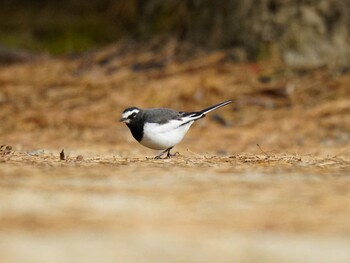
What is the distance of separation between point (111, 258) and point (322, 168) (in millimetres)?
2764

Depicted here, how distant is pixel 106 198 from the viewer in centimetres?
400

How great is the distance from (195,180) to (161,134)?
234 cm

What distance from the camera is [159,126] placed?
23.0 feet

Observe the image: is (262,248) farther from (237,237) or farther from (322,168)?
(322,168)

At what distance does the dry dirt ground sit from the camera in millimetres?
3055

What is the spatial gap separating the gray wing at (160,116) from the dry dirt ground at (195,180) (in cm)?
48

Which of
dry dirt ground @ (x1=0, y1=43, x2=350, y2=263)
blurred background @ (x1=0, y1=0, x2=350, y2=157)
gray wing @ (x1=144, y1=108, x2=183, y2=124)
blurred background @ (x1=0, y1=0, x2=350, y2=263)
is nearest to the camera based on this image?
dry dirt ground @ (x1=0, y1=43, x2=350, y2=263)

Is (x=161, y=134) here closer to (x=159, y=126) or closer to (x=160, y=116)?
(x=159, y=126)

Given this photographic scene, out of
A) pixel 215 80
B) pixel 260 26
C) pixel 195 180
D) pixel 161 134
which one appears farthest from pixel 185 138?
pixel 195 180

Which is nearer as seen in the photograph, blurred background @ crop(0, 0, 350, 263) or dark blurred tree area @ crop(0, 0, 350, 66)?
blurred background @ crop(0, 0, 350, 263)

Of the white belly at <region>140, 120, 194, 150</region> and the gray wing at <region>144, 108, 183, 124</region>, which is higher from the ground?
the gray wing at <region>144, 108, 183, 124</region>

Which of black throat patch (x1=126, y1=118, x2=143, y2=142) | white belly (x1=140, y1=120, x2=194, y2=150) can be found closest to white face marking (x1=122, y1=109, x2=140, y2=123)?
black throat patch (x1=126, y1=118, x2=143, y2=142)

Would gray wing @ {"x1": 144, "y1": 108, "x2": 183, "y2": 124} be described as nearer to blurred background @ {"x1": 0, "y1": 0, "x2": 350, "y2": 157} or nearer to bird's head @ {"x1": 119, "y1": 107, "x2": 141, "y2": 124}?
bird's head @ {"x1": 119, "y1": 107, "x2": 141, "y2": 124}

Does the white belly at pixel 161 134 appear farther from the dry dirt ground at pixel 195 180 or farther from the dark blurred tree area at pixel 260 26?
the dark blurred tree area at pixel 260 26
